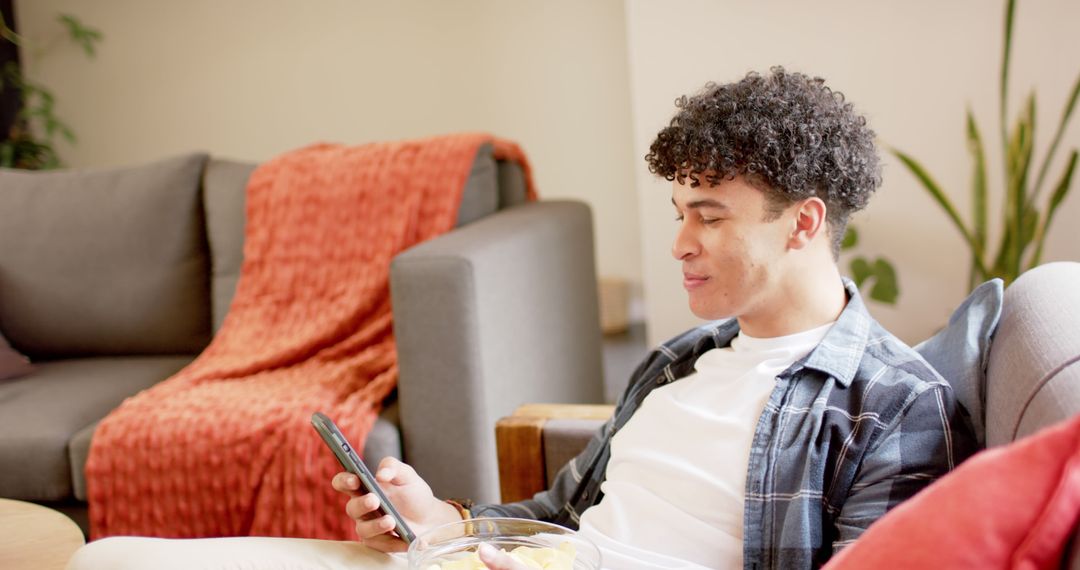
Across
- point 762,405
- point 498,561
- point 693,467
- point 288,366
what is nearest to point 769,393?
point 762,405

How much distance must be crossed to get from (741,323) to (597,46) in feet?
9.66

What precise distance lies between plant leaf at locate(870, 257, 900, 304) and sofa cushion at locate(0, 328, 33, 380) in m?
2.33

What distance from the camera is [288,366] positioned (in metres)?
2.48

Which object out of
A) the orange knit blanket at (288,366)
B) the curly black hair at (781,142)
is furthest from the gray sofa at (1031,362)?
the orange knit blanket at (288,366)

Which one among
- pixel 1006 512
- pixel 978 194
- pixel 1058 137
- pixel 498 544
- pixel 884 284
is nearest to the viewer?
pixel 1006 512

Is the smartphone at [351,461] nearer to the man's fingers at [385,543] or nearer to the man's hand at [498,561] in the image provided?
the man's fingers at [385,543]

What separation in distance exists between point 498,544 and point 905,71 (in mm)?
2485

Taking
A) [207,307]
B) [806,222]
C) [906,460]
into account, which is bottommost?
[207,307]

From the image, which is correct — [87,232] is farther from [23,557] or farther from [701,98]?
[701,98]

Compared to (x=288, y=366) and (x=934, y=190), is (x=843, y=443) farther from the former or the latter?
(x=934, y=190)

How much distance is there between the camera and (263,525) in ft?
6.91

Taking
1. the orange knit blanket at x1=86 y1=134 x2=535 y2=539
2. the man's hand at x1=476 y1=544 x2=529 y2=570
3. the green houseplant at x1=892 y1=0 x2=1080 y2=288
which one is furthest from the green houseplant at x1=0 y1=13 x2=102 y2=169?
the man's hand at x1=476 y1=544 x2=529 y2=570

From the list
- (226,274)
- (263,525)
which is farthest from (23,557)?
(226,274)

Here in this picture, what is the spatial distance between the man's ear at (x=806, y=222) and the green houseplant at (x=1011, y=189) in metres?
1.67
